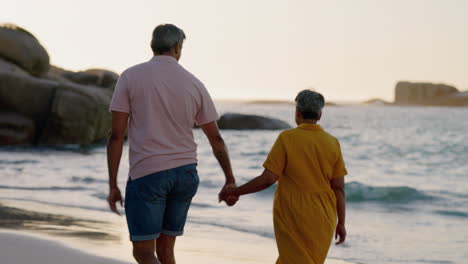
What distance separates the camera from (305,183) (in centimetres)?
399

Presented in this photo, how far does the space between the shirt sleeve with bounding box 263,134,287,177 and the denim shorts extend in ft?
1.41

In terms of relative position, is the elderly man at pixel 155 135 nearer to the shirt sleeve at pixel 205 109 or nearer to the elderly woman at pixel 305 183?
the shirt sleeve at pixel 205 109

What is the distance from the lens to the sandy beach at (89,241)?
6305 millimetres

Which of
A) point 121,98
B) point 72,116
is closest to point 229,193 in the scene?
point 121,98

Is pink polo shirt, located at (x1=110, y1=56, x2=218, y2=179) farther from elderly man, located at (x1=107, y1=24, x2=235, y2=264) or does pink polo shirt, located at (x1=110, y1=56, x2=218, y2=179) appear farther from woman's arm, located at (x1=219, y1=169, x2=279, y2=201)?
woman's arm, located at (x1=219, y1=169, x2=279, y2=201)

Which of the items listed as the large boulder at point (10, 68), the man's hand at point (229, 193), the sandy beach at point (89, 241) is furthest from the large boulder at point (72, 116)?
the man's hand at point (229, 193)

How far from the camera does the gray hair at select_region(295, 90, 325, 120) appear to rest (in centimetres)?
395

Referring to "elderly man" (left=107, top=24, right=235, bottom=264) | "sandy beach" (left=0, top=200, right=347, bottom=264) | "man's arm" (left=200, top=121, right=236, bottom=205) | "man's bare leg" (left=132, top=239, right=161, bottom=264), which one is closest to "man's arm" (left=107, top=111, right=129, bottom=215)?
"elderly man" (left=107, top=24, right=235, bottom=264)

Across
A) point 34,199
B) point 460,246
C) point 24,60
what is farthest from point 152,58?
point 24,60

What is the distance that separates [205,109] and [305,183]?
693 mm

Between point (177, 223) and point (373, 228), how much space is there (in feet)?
20.6

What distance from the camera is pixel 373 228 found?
9875 mm

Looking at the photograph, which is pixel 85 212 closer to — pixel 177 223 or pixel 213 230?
pixel 213 230

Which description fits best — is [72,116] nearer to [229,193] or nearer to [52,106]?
[52,106]
